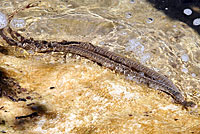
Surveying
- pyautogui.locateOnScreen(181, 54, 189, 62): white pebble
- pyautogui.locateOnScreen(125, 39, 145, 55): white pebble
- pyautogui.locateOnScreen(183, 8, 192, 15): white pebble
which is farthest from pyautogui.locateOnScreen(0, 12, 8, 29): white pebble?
pyautogui.locateOnScreen(183, 8, 192, 15): white pebble

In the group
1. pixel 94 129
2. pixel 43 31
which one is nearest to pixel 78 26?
pixel 43 31

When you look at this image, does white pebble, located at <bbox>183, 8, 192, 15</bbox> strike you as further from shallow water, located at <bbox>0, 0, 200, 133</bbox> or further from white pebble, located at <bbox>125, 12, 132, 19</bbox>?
white pebble, located at <bbox>125, 12, 132, 19</bbox>

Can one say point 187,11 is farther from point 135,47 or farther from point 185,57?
point 135,47

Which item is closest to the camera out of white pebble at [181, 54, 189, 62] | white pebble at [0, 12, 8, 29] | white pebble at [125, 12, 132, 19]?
white pebble at [181, 54, 189, 62]

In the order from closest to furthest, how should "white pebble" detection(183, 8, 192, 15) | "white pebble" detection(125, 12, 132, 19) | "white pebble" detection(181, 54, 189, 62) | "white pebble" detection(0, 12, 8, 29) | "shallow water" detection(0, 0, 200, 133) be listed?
1. "shallow water" detection(0, 0, 200, 133)
2. "white pebble" detection(181, 54, 189, 62)
3. "white pebble" detection(0, 12, 8, 29)
4. "white pebble" detection(125, 12, 132, 19)
5. "white pebble" detection(183, 8, 192, 15)

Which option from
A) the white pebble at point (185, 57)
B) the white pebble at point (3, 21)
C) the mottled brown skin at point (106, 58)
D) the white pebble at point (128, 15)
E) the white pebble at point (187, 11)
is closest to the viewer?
the mottled brown skin at point (106, 58)

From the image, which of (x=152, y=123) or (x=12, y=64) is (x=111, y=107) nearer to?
(x=152, y=123)

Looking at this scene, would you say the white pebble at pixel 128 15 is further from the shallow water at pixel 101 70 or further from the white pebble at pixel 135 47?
the white pebble at pixel 135 47

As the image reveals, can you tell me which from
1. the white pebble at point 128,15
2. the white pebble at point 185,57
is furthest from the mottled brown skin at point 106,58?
the white pebble at point 128,15
